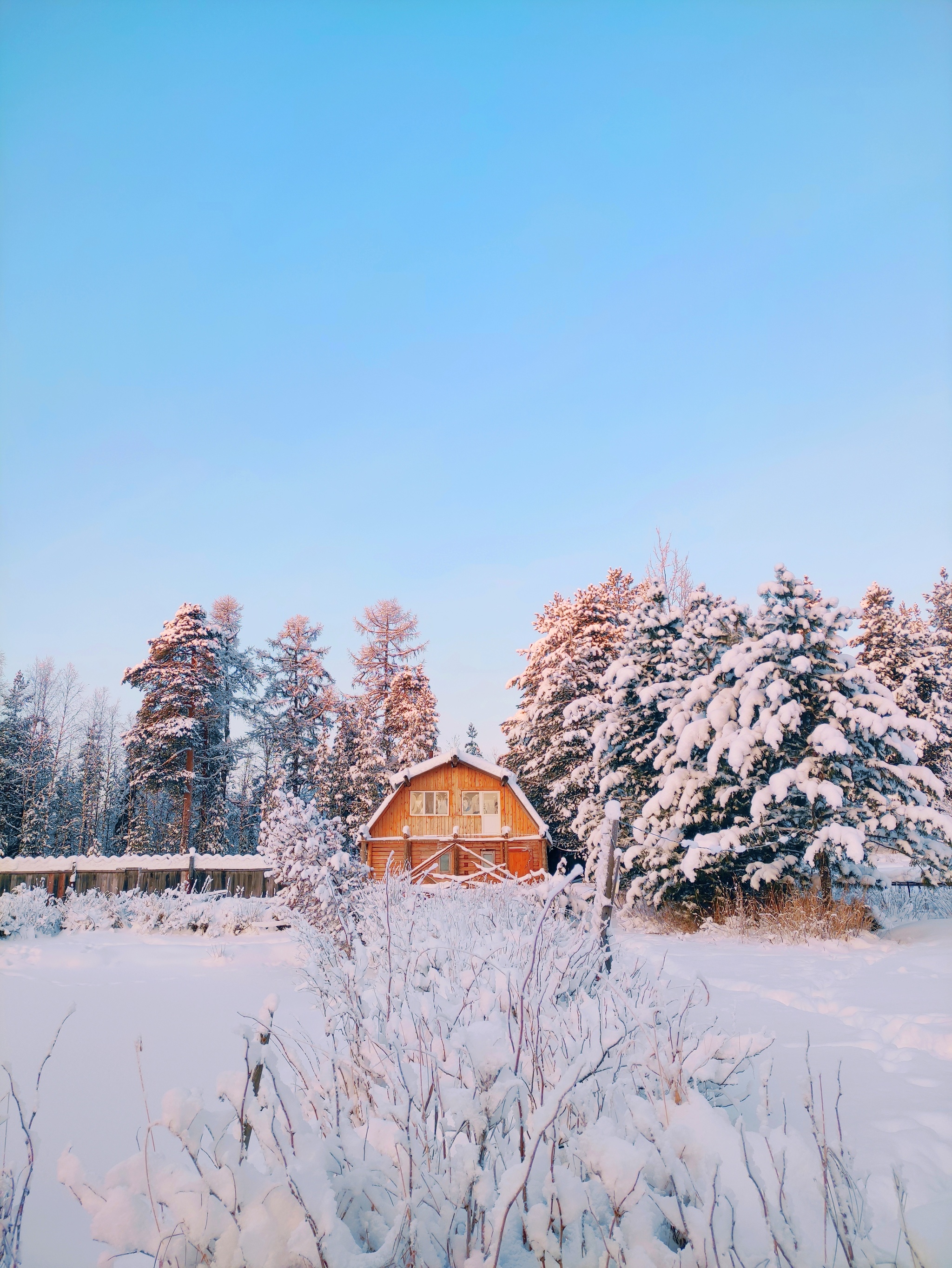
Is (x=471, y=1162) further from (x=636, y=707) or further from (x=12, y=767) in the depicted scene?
(x=12, y=767)

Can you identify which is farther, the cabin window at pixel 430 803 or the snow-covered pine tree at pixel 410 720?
the snow-covered pine tree at pixel 410 720

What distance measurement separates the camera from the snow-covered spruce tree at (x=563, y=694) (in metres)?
25.0

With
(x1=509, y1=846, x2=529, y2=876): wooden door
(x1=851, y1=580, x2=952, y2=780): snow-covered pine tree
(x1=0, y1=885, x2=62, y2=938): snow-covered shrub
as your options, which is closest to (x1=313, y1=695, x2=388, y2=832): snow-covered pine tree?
(x1=509, y1=846, x2=529, y2=876): wooden door

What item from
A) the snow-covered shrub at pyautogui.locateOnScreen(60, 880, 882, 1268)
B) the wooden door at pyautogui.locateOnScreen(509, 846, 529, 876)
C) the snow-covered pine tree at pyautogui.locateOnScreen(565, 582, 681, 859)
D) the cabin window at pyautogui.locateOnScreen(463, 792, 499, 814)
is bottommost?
the wooden door at pyautogui.locateOnScreen(509, 846, 529, 876)

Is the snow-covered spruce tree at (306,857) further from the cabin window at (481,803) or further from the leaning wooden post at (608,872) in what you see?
the cabin window at (481,803)

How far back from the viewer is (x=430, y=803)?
25.3 m

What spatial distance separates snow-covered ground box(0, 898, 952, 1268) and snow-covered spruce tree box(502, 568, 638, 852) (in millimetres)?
14246

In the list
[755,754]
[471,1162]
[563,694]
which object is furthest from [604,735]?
[471,1162]

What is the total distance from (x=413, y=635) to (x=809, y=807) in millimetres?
27337

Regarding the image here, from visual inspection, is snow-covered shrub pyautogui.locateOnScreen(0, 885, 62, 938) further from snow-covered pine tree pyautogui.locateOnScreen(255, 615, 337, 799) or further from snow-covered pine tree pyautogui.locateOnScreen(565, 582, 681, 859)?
snow-covered pine tree pyautogui.locateOnScreen(255, 615, 337, 799)

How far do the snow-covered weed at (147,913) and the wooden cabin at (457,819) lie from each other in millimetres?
10529

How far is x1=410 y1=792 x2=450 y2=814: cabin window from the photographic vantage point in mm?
25219

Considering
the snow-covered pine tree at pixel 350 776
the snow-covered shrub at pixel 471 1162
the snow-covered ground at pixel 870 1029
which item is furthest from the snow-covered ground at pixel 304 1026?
the snow-covered pine tree at pixel 350 776

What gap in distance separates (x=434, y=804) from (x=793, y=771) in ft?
54.5
